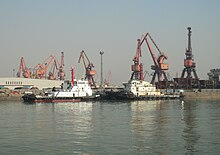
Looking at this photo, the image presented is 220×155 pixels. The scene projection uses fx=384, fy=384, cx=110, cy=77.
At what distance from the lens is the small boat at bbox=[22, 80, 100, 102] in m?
83.6

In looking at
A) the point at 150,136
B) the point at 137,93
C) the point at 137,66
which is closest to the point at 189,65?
the point at 137,66

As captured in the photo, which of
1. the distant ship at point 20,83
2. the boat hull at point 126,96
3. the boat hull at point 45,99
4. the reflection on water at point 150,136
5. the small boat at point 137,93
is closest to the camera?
the reflection on water at point 150,136

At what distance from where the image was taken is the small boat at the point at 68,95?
274 ft

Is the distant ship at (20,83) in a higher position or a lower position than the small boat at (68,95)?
higher

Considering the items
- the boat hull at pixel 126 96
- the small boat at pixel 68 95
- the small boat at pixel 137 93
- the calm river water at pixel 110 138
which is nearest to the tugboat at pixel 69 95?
the small boat at pixel 68 95


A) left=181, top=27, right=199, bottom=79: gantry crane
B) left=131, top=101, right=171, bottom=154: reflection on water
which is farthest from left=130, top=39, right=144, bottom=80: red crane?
left=131, top=101, right=171, bottom=154: reflection on water

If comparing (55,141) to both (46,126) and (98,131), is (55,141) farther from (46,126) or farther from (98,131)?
(46,126)

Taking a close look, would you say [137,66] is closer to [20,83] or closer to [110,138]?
[20,83]

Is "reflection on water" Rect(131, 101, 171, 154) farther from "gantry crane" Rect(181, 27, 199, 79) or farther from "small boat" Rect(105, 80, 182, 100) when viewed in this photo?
"gantry crane" Rect(181, 27, 199, 79)

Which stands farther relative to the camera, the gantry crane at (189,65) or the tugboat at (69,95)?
the gantry crane at (189,65)

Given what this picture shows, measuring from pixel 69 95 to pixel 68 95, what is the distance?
0.28 metres

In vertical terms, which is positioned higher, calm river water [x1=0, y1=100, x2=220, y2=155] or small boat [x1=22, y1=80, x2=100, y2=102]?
small boat [x1=22, y1=80, x2=100, y2=102]

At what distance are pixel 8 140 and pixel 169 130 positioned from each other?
46.8 ft

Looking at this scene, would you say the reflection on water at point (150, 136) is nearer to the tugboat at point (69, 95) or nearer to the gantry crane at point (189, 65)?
the tugboat at point (69, 95)
